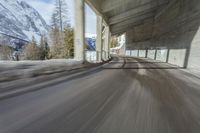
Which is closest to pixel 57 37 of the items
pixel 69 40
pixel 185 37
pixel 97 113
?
pixel 69 40

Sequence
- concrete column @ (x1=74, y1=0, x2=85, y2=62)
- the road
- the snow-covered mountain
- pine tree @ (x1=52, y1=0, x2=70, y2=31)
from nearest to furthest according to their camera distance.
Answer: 1. the road
2. concrete column @ (x1=74, y1=0, x2=85, y2=62)
3. pine tree @ (x1=52, y1=0, x2=70, y2=31)
4. the snow-covered mountain

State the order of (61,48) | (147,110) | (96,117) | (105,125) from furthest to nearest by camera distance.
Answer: (61,48) → (147,110) → (96,117) → (105,125)

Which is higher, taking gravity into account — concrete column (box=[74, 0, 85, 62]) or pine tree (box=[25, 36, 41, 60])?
concrete column (box=[74, 0, 85, 62])

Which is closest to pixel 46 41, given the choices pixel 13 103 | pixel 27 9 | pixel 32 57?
pixel 32 57

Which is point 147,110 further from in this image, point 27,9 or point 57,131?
point 27,9

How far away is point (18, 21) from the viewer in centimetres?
13188

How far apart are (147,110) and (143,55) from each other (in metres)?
28.8

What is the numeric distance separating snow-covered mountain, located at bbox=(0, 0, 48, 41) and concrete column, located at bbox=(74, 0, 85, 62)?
84.0 m

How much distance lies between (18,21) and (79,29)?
144551 millimetres

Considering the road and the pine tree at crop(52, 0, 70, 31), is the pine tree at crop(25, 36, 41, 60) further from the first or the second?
the road

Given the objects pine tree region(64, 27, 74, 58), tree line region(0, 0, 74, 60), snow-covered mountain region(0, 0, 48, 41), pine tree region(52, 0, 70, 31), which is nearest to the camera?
tree line region(0, 0, 74, 60)

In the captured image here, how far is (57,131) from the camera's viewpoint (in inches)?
95.0

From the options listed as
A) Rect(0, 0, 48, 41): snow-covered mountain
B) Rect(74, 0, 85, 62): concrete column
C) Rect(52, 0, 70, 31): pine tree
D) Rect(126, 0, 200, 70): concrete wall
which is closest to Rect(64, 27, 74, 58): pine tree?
Rect(52, 0, 70, 31): pine tree

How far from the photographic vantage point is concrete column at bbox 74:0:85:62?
36.9ft
